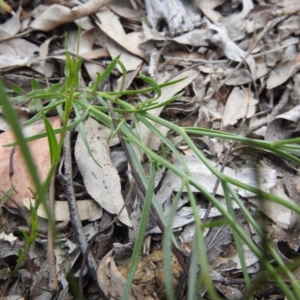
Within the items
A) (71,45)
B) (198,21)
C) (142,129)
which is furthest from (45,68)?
(198,21)

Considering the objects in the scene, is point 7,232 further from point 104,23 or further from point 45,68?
point 104,23

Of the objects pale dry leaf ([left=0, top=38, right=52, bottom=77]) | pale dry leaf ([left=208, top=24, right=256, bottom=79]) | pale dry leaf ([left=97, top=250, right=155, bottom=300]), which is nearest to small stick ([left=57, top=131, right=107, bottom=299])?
pale dry leaf ([left=97, top=250, right=155, bottom=300])

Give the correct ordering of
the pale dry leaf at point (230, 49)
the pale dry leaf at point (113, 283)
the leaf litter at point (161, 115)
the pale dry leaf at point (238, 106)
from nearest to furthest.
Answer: the pale dry leaf at point (113, 283), the leaf litter at point (161, 115), the pale dry leaf at point (238, 106), the pale dry leaf at point (230, 49)

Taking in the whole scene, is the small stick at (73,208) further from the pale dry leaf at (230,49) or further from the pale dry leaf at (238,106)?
the pale dry leaf at (230,49)

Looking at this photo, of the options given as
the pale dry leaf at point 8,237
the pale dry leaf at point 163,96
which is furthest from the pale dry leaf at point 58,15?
the pale dry leaf at point 8,237

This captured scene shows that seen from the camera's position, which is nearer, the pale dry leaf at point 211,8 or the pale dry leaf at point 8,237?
the pale dry leaf at point 8,237

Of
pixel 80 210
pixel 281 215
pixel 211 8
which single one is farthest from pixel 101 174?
pixel 211 8

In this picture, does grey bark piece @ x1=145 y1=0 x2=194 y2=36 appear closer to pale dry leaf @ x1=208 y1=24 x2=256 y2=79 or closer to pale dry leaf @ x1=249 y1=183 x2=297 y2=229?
pale dry leaf @ x1=208 y1=24 x2=256 y2=79
